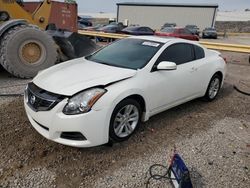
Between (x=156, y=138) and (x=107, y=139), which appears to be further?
(x=156, y=138)

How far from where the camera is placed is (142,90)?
12.2ft

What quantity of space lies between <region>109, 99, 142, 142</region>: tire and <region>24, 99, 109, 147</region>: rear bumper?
0.18 m

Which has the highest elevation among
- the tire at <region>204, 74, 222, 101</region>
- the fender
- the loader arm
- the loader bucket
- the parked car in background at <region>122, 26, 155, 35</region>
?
the loader arm

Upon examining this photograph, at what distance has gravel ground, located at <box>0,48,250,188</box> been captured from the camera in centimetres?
297

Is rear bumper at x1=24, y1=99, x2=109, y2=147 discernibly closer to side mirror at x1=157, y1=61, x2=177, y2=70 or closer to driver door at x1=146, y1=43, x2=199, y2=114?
driver door at x1=146, y1=43, x2=199, y2=114

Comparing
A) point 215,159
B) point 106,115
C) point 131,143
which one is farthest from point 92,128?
point 215,159

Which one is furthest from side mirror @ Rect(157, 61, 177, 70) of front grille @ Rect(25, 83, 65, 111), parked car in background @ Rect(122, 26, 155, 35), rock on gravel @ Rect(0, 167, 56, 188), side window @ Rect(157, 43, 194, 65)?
parked car in background @ Rect(122, 26, 155, 35)

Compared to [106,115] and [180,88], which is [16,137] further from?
[180,88]

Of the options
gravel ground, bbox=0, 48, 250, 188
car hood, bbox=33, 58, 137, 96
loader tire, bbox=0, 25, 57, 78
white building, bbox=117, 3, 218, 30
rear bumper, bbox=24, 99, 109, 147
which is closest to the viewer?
gravel ground, bbox=0, 48, 250, 188

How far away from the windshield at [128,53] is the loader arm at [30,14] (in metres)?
3.79

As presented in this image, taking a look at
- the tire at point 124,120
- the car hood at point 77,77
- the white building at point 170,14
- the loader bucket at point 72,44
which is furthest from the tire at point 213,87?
the white building at point 170,14

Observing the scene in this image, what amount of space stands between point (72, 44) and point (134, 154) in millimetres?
5077

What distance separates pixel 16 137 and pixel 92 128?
1.32m

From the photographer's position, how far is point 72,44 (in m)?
7.65
